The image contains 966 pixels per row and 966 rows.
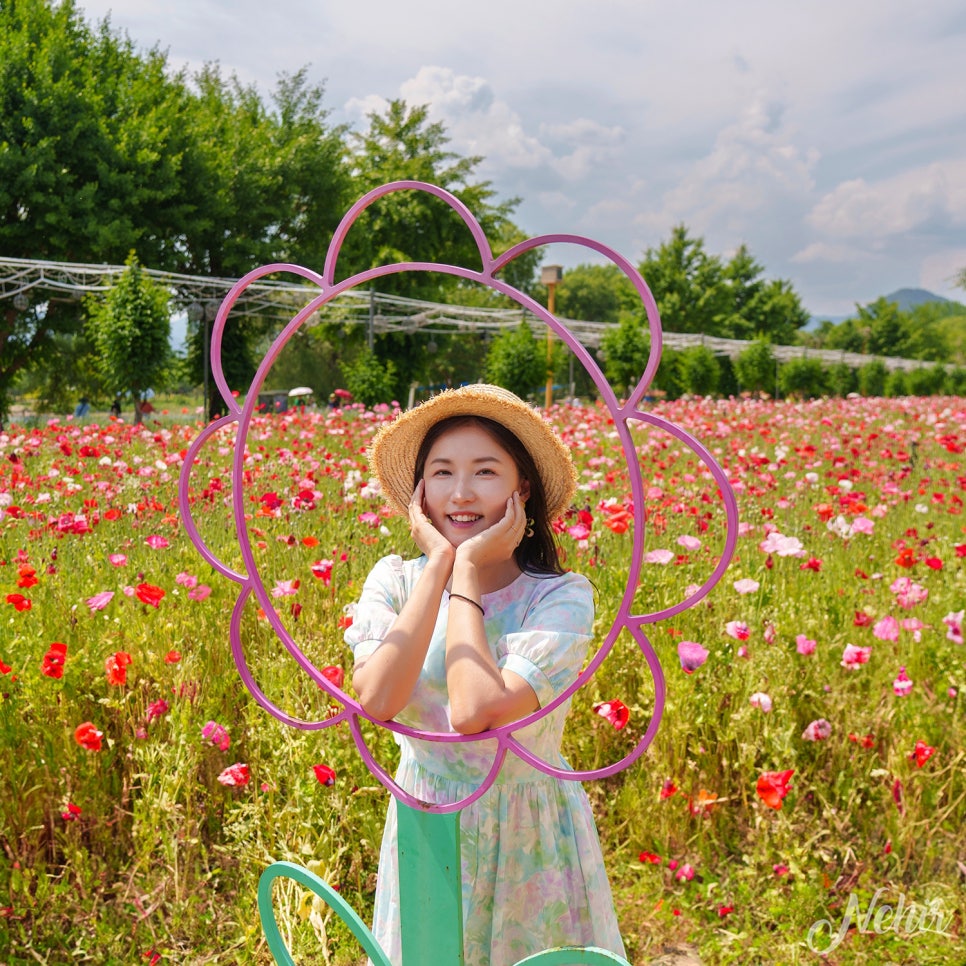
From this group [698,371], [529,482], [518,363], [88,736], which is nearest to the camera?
[529,482]

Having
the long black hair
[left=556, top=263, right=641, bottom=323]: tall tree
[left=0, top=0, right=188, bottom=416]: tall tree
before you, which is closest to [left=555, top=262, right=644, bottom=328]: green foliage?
[left=556, top=263, right=641, bottom=323]: tall tree

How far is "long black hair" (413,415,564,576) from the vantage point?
137 centimetres

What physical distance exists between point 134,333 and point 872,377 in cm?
2693

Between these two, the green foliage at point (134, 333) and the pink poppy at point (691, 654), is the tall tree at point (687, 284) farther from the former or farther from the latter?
the pink poppy at point (691, 654)

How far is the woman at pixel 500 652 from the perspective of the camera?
121 cm

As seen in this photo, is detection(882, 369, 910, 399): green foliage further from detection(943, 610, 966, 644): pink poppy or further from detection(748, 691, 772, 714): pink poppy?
detection(748, 691, 772, 714): pink poppy

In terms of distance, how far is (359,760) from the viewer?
7.22 ft

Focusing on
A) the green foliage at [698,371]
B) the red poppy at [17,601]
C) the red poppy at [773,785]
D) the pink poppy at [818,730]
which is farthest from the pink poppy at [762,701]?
the green foliage at [698,371]

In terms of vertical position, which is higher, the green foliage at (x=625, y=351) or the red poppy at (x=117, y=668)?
the green foliage at (x=625, y=351)

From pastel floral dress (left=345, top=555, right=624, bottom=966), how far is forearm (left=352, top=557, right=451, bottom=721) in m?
0.16

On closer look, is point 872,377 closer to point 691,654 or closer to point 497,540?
point 691,654

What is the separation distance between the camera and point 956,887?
2.18 m

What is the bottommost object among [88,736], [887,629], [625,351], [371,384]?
[88,736]

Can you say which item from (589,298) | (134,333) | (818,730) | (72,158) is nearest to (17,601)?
(818,730)
